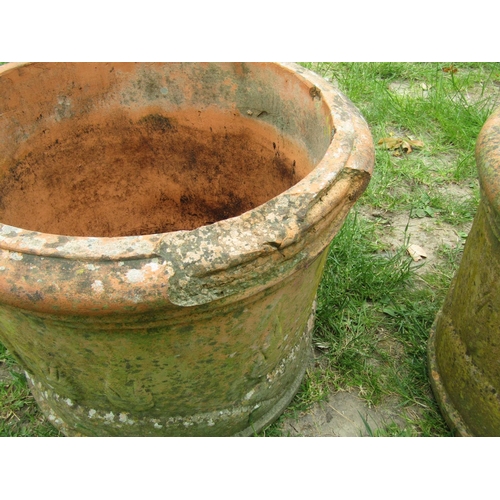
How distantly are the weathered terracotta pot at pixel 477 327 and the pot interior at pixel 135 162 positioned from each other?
592mm

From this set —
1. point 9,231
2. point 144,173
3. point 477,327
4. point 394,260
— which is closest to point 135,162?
point 144,173

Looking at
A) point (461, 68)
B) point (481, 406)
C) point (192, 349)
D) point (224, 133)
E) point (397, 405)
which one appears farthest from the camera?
point (461, 68)

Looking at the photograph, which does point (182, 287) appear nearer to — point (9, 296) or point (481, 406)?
point (9, 296)

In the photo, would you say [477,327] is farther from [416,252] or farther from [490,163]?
[416,252]

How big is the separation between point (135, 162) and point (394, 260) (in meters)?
1.32

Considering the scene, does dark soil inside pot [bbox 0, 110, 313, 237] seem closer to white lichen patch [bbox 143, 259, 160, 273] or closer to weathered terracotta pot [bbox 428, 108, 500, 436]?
weathered terracotta pot [bbox 428, 108, 500, 436]

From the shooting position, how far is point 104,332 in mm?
1186

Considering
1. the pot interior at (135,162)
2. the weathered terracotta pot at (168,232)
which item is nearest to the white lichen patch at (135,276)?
the weathered terracotta pot at (168,232)

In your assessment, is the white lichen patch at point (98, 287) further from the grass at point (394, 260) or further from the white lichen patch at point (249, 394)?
the grass at point (394, 260)

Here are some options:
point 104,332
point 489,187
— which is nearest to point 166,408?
point 104,332

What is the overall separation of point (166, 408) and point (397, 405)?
956 millimetres

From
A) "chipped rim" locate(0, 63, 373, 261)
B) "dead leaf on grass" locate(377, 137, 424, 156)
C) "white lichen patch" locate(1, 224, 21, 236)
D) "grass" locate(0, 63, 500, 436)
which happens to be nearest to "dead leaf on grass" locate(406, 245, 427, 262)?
"grass" locate(0, 63, 500, 436)

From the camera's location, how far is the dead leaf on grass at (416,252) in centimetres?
253

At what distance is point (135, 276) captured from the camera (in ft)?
3.48
